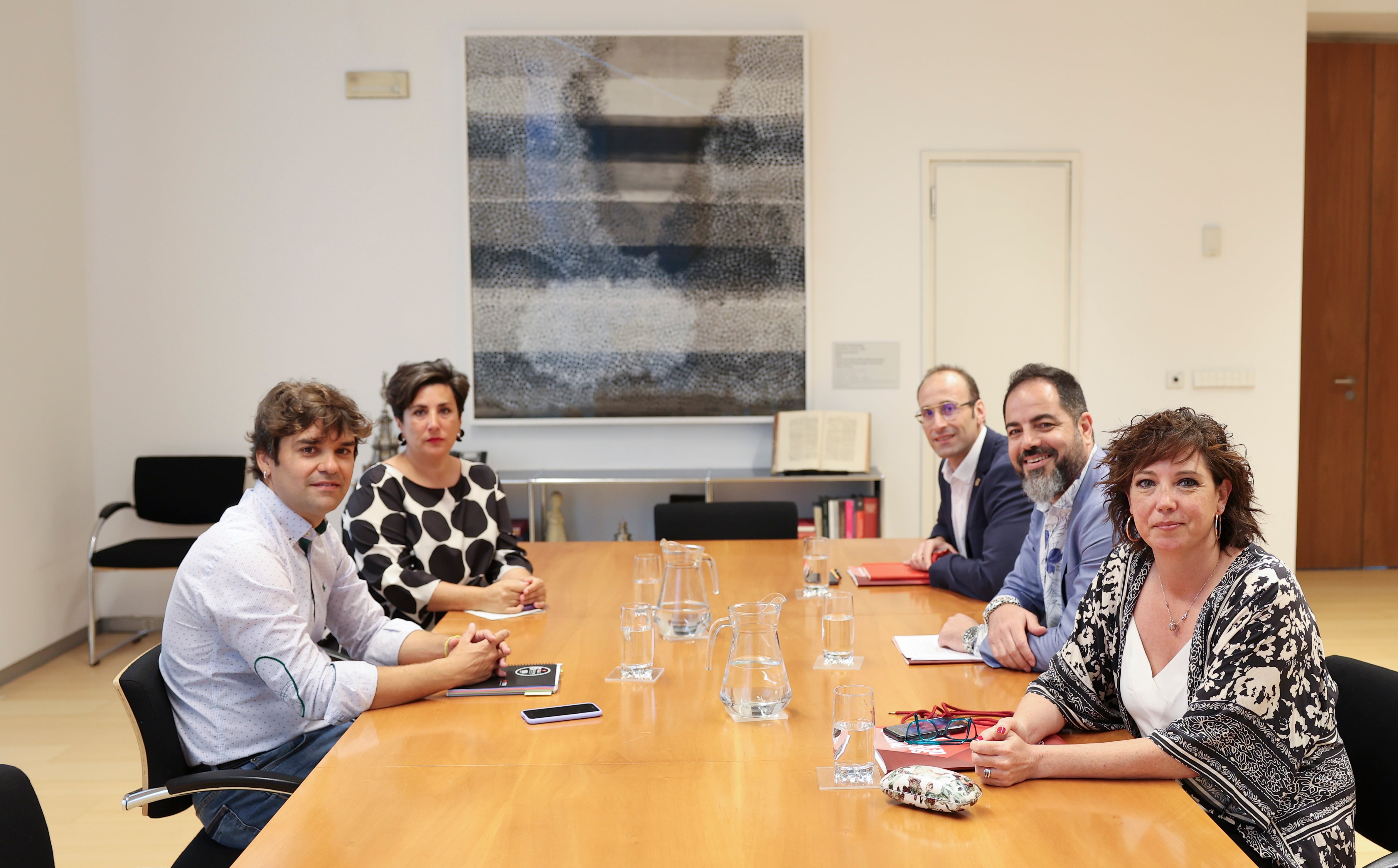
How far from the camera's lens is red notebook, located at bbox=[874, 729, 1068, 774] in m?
1.64

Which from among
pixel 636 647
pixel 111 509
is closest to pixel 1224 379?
pixel 636 647

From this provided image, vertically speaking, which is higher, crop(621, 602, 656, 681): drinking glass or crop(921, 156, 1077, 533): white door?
crop(921, 156, 1077, 533): white door

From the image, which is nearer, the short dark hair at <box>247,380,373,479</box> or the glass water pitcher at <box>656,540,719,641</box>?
the short dark hair at <box>247,380,373,479</box>

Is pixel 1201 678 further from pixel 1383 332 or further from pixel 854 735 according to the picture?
pixel 1383 332

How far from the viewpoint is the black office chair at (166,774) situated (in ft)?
6.20

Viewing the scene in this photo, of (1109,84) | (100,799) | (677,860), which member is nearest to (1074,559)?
(677,860)

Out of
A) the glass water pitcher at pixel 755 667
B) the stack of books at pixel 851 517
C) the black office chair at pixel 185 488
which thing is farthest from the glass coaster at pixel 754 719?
the black office chair at pixel 185 488

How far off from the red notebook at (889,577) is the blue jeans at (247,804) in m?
1.61

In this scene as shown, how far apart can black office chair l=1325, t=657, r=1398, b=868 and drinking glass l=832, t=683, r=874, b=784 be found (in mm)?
896

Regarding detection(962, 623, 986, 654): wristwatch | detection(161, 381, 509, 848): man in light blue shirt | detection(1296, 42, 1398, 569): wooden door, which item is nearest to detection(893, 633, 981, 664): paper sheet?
detection(962, 623, 986, 654): wristwatch

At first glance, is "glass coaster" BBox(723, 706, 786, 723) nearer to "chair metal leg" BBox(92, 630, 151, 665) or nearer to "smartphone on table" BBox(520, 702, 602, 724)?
"smartphone on table" BBox(520, 702, 602, 724)

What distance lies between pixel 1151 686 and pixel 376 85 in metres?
4.90

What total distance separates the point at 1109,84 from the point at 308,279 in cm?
441

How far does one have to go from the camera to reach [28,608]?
193 inches
